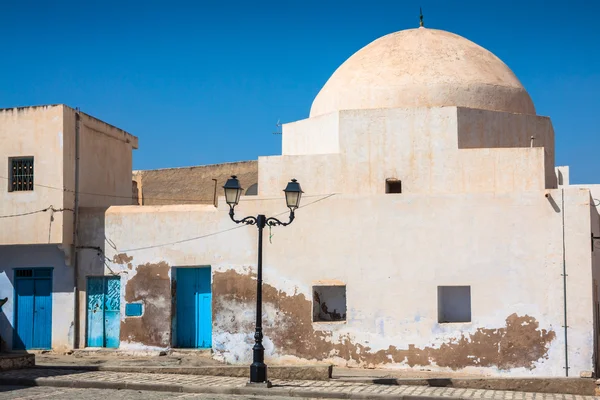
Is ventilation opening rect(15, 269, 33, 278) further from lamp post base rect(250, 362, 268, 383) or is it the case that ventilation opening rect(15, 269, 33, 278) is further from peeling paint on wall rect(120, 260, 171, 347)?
lamp post base rect(250, 362, 268, 383)

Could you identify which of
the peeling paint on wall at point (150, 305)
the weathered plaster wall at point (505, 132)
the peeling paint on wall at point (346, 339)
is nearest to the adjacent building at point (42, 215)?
the peeling paint on wall at point (150, 305)

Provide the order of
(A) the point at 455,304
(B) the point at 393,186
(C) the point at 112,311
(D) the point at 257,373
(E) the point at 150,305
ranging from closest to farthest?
(D) the point at 257,373, (A) the point at 455,304, (B) the point at 393,186, (E) the point at 150,305, (C) the point at 112,311

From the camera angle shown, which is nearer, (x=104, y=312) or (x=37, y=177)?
(x=37, y=177)

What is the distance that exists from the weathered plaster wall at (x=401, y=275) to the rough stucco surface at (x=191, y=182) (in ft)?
29.3

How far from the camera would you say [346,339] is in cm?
1573

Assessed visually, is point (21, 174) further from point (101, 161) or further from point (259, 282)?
point (259, 282)

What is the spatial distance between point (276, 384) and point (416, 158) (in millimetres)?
5459

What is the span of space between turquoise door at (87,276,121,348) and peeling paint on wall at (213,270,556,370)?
2.42 metres

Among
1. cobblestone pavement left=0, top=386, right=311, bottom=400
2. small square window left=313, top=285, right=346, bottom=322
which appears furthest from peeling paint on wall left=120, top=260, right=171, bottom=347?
cobblestone pavement left=0, top=386, right=311, bottom=400

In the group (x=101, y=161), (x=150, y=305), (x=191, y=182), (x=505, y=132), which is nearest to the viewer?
(x=505, y=132)

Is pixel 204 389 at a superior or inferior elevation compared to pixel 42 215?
inferior

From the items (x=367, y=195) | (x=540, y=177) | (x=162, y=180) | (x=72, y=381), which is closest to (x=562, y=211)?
(x=540, y=177)

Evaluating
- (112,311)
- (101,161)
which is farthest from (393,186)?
(101,161)

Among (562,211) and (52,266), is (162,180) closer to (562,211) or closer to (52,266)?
(52,266)
